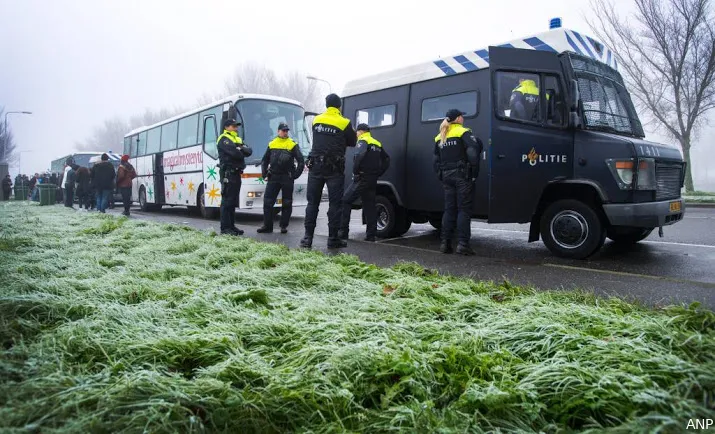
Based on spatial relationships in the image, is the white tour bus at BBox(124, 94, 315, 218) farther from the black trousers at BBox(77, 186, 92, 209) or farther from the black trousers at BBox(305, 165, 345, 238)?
the black trousers at BBox(305, 165, 345, 238)

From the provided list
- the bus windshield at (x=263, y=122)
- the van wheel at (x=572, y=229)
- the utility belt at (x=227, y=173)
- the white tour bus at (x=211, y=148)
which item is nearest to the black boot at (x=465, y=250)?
the van wheel at (x=572, y=229)

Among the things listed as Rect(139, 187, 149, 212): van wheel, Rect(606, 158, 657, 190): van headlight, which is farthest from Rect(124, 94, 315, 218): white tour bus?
Rect(606, 158, 657, 190): van headlight

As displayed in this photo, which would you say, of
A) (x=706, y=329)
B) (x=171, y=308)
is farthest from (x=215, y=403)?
(x=706, y=329)

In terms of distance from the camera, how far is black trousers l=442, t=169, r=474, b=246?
6141 mm

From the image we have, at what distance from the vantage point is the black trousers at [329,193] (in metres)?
7.02

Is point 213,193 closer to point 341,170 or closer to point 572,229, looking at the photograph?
point 341,170

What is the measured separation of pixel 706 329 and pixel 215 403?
93.5 inches

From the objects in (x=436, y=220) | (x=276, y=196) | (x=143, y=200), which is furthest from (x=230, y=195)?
(x=143, y=200)

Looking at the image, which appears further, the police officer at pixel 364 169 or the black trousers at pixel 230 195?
the black trousers at pixel 230 195

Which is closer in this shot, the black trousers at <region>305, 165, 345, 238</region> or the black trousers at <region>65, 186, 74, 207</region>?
the black trousers at <region>305, 165, 345, 238</region>

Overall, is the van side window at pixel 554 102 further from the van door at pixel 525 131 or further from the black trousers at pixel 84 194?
the black trousers at pixel 84 194

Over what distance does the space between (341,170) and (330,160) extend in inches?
10.5

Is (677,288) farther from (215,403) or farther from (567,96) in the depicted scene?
(215,403)

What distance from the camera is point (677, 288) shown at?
4086 millimetres
